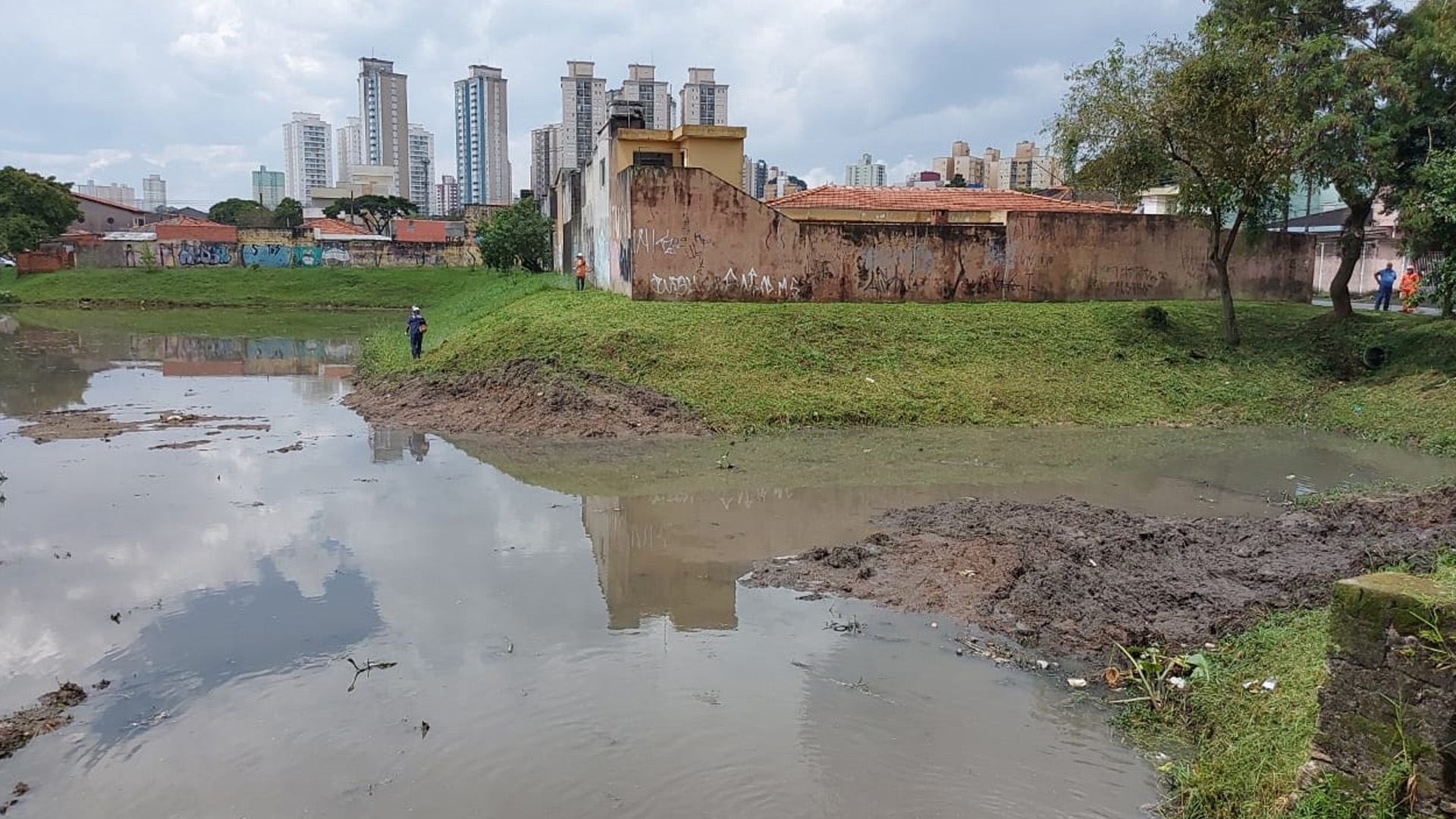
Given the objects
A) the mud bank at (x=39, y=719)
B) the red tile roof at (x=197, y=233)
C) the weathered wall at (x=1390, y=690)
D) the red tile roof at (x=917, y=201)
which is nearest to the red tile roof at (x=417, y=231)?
the red tile roof at (x=197, y=233)

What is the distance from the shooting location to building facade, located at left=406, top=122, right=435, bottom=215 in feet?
420

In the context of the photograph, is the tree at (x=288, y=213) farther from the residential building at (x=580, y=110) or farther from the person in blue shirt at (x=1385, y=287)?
the person in blue shirt at (x=1385, y=287)

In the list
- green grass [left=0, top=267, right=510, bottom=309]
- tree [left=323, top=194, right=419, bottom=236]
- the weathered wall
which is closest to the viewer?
the weathered wall

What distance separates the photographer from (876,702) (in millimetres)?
5863

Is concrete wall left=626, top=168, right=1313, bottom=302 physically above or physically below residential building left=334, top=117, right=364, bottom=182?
below

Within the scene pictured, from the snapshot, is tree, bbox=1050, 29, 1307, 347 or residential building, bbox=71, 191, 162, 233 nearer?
tree, bbox=1050, 29, 1307, 347

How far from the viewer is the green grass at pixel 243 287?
4259 centimetres

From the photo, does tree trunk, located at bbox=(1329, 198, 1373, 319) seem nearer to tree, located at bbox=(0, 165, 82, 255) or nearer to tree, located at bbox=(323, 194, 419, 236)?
tree, located at bbox=(0, 165, 82, 255)

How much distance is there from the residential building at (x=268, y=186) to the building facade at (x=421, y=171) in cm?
1778

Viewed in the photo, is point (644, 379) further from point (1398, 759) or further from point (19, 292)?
point (19, 292)

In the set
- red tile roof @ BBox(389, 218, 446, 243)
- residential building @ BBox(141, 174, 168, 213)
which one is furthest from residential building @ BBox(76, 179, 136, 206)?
red tile roof @ BBox(389, 218, 446, 243)

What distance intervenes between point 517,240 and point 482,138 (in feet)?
248

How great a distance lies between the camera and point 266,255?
51.5m

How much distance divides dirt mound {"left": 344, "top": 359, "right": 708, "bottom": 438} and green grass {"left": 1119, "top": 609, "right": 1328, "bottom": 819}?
366 inches
